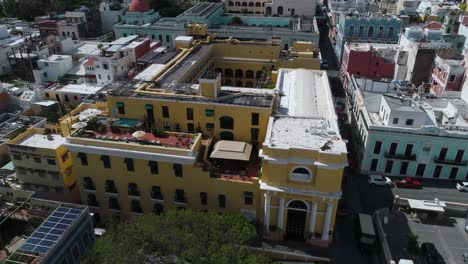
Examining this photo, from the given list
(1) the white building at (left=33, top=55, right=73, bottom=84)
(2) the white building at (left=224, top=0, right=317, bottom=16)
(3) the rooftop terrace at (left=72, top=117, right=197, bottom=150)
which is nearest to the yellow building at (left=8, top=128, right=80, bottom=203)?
(3) the rooftop terrace at (left=72, top=117, right=197, bottom=150)

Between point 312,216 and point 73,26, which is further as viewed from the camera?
point 73,26

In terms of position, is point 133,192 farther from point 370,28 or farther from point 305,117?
point 370,28

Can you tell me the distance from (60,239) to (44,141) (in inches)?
711

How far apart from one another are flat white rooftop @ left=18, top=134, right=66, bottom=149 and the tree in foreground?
1775 cm

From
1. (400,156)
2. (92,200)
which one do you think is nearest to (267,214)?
(92,200)

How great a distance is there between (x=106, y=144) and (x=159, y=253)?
50.2 feet

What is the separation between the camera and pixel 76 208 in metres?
35.2

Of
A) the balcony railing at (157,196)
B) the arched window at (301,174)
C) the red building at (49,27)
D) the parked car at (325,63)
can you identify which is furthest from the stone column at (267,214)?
the red building at (49,27)

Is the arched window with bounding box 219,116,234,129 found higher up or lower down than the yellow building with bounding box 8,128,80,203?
higher up

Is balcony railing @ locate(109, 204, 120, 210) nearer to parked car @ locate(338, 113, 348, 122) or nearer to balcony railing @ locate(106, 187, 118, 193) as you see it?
balcony railing @ locate(106, 187, 118, 193)

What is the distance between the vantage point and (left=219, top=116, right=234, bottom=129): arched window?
137 ft

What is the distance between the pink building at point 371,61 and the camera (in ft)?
244

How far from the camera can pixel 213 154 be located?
38.8 meters

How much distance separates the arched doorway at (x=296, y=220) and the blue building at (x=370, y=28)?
211ft
